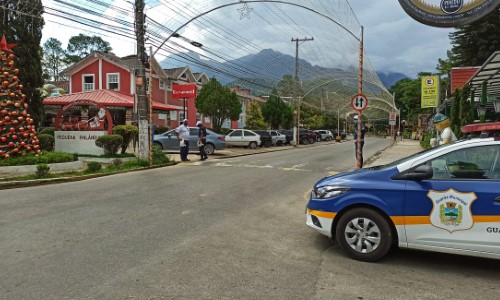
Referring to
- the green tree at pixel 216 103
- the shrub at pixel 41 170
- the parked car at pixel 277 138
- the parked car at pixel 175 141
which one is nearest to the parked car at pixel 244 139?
the green tree at pixel 216 103

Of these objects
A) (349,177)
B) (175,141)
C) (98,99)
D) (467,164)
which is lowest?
(349,177)

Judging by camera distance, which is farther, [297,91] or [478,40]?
[297,91]

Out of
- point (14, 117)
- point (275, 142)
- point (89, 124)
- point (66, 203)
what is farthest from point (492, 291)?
point (275, 142)

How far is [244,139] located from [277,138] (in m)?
6.25

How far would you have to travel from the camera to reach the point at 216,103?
33438mm

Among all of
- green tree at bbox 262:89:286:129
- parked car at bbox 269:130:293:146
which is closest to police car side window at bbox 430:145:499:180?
parked car at bbox 269:130:293:146

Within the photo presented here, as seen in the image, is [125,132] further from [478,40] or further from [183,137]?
[478,40]

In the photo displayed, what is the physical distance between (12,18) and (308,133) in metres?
29.6

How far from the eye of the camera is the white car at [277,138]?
116 feet

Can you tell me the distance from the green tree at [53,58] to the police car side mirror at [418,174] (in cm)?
7067

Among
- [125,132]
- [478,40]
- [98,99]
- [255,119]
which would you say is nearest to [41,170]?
[125,132]

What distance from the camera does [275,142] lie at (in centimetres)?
3541

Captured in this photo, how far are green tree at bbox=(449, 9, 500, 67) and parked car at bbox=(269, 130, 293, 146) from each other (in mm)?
15690

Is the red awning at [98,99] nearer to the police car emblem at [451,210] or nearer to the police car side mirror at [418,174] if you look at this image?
the police car side mirror at [418,174]
